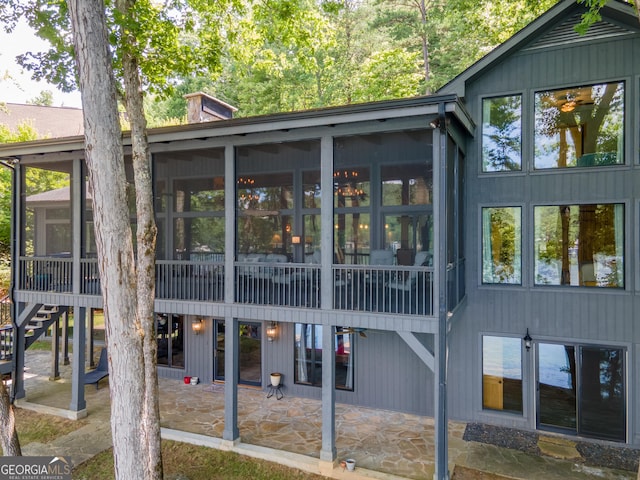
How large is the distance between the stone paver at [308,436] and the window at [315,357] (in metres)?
0.54

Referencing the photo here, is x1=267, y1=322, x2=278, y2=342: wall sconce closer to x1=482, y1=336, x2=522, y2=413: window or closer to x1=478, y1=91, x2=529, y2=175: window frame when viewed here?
x1=482, y1=336, x2=522, y2=413: window

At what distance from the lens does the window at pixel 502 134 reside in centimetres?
853

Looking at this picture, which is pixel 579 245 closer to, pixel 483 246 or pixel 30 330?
pixel 483 246

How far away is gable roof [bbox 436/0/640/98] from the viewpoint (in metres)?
7.54

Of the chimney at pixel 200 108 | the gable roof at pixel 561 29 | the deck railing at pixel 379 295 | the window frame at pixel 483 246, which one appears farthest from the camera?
the chimney at pixel 200 108

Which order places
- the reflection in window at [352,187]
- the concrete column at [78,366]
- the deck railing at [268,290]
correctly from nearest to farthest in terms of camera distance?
1. the deck railing at [268,290]
2. the concrete column at [78,366]
3. the reflection in window at [352,187]

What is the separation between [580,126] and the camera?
8.09 meters

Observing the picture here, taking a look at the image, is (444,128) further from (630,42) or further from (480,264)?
(630,42)

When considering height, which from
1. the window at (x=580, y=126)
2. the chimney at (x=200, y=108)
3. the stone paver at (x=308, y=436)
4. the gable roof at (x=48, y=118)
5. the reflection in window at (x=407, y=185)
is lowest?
the stone paver at (x=308, y=436)

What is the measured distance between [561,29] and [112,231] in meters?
8.79

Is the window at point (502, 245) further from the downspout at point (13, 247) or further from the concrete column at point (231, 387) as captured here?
the downspout at point (13, 247)

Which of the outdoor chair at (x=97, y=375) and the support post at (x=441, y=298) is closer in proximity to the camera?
the support post at (x=441, y=298)

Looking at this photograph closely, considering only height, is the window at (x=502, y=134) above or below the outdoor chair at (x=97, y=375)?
above

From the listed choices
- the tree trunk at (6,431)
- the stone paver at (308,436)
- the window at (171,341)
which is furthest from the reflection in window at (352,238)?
the tree trunk at (6,431)
